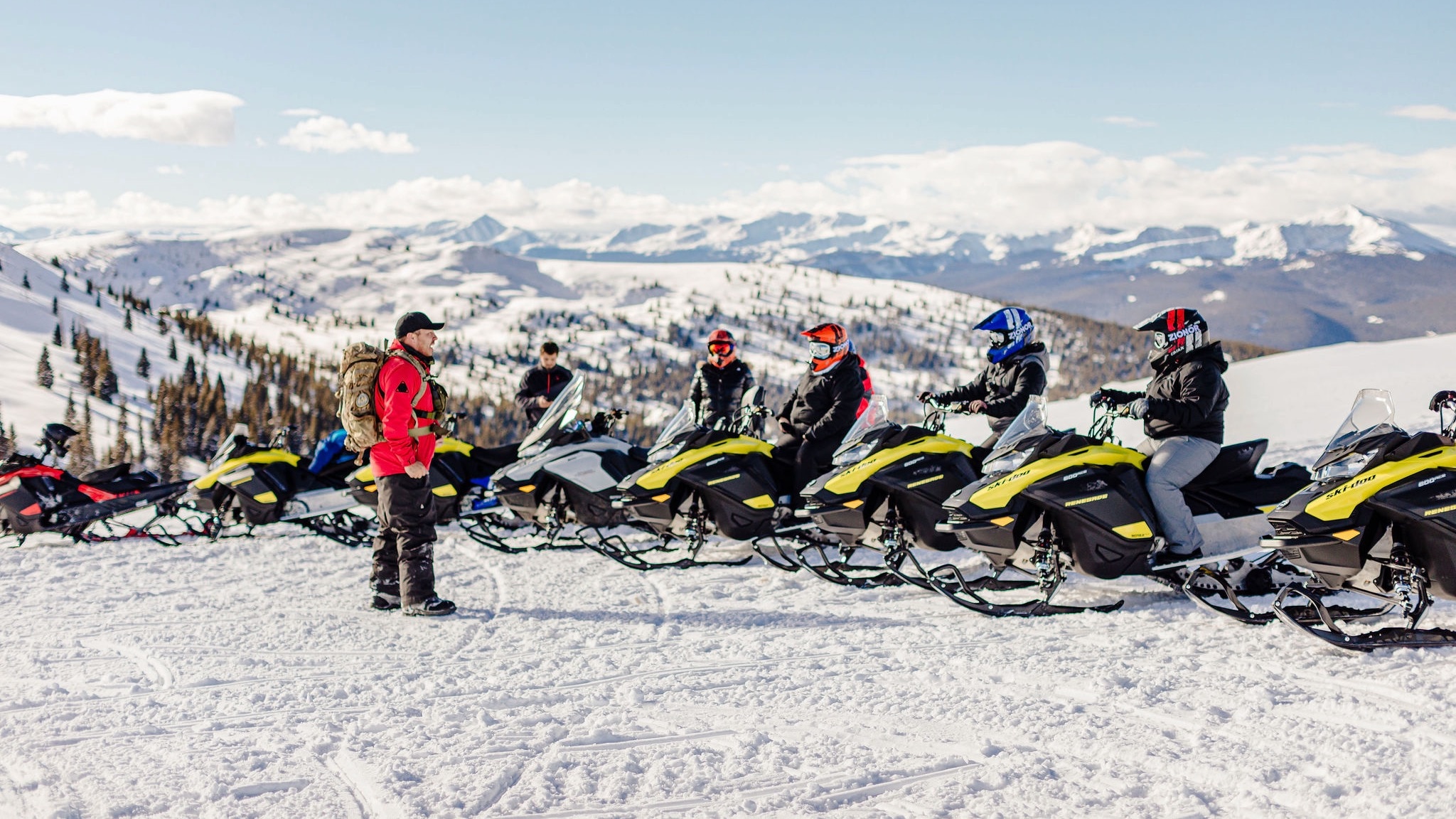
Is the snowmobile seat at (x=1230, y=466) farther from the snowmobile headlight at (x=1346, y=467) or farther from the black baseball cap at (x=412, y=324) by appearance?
the black baseball cap at (x=412, y=324)

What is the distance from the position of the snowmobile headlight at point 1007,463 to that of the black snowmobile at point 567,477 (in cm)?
351

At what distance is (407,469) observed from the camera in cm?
621

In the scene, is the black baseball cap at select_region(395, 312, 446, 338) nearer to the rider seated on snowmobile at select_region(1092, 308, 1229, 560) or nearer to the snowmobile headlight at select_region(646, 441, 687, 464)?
the snowmobile headlight at select_region(646, 441, 687, 464)

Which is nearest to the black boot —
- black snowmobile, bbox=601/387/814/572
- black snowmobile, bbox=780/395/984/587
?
black snowmobile, bbox=601/387/814/572

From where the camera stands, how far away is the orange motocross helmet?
8.02m

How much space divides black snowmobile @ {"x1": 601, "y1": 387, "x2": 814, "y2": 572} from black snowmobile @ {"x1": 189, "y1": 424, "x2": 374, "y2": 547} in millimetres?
3267

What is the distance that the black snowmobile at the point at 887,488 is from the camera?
6.62 metres

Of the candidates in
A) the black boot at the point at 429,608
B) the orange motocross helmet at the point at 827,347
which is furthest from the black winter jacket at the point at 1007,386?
the black boot at the point at 429,608

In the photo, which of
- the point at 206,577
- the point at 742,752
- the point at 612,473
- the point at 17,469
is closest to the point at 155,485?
the point at 17,469

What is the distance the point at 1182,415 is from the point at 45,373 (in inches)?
4714

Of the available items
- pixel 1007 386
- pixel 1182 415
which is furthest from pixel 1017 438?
pixel 1007 386

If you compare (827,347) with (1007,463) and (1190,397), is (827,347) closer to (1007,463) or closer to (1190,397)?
(1007,463)

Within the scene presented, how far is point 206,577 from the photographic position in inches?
289

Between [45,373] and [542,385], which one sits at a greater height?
[542,385]
